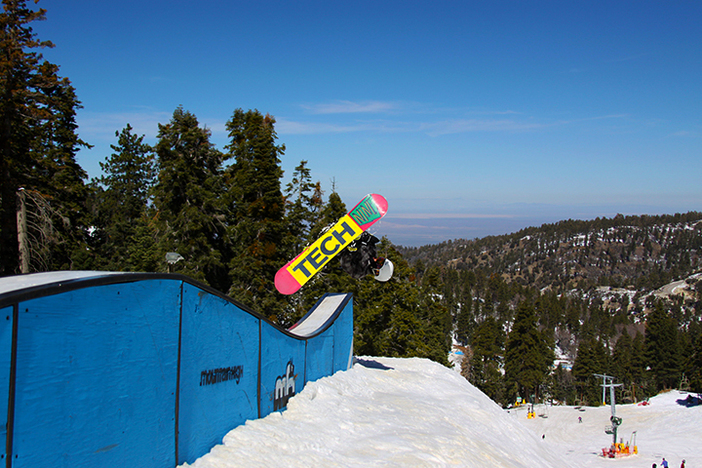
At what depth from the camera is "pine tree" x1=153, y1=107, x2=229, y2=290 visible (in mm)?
30672

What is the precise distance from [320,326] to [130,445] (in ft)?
28.1

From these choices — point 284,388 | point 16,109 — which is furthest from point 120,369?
point 16,109

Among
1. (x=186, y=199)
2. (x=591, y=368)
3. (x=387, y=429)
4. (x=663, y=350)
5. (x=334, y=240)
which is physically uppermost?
(x=186, y=199)

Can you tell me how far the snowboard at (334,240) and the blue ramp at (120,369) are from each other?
8.00m

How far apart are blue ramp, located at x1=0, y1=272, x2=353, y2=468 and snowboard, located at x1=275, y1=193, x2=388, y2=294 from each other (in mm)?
7997

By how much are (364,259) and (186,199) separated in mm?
19508

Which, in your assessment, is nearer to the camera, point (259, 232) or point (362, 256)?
point (362, 256)

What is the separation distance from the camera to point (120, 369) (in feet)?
17.4

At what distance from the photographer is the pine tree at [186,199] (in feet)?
101

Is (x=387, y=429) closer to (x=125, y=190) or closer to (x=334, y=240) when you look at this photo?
(x=334, y=240)

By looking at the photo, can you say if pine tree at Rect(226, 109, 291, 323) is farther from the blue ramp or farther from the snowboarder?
the blue ramp

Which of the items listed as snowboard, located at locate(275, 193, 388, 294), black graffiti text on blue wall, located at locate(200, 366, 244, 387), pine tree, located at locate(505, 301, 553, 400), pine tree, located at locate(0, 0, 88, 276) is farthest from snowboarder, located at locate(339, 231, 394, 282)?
pine tree, located at locate(505, 301, 553, 400)

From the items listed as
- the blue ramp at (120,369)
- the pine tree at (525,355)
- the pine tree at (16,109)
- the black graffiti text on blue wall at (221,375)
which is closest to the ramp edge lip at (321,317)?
the black graffiti text on blue wall at (221,375)

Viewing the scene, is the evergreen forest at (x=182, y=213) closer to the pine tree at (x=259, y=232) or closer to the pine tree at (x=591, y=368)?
the pine tree at (x=259, y=232)
